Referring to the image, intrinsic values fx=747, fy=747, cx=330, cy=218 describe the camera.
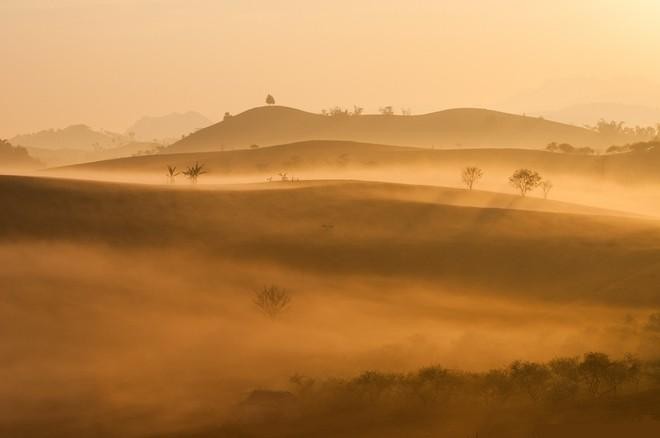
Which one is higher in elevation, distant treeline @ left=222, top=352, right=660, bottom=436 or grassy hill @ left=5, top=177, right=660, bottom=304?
grassy hill @ left=5, top=177, right=660, bottom=304

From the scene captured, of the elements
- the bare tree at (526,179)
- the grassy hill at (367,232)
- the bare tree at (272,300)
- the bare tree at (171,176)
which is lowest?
the bare tree at (272,300)

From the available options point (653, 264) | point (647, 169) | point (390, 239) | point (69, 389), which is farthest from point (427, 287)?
point (647, 169)

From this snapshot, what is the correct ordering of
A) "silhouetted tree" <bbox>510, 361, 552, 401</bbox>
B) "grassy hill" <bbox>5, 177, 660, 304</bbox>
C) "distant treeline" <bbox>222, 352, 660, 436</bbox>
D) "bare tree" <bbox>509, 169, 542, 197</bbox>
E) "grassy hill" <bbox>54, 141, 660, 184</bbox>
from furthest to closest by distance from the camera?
1. "grassy hill" <bbox>54, 141, 660, 184</bbox>
2. "bare tree" <bbox>509, 169, 542, 197</bbox>
3. "grassy hill" <bbox>5, 177, 660, 304</bbox>
4. "silhouetted tree" <bbox>510, 361, 552, 401</bbox>
5. "distant treeline" <bbox>222, 352, 660, 436</bbox>

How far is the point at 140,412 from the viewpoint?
30328mm

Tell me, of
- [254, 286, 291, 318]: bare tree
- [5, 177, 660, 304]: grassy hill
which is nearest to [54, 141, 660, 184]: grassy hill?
[5, 177, 660, 304]: grassy hill

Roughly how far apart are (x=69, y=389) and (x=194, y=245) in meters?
23.3

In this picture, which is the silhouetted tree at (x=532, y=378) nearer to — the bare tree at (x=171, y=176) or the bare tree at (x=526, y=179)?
the bare tree at (x=526, y=179)

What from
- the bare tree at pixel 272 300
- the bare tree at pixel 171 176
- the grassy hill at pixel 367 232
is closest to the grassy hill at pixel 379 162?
the bare tree at pixel 171 176

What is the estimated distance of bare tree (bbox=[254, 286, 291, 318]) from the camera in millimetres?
43719

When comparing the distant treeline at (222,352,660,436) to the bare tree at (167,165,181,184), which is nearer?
the distant treeline at (222,352,660,436)

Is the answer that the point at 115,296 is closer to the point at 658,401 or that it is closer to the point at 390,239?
the point at 390,239

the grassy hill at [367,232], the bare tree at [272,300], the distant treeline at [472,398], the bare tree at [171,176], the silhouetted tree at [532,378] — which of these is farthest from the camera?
the bare tree at [171,176]

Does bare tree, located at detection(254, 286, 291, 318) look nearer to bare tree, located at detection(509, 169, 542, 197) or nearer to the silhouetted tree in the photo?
the silhouetted tree

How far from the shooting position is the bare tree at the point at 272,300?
43719 mm
